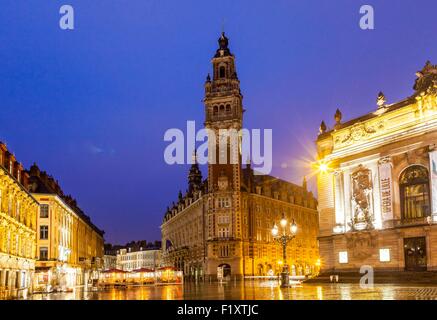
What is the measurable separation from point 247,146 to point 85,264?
3490 cm

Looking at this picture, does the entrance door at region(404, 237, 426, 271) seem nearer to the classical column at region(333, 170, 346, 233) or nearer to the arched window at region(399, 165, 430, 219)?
the arched window at region(399, 165, 430, 219)

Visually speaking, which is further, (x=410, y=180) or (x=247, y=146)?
(x=247, y=146)

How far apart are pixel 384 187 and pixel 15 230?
1303 inches

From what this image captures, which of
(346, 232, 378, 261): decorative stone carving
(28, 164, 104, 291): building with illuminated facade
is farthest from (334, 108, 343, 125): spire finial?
(28, 164, 104, 291): building with illuminated facade

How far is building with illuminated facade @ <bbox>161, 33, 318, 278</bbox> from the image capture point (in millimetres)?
93000

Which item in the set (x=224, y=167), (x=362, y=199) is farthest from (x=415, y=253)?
(x=224, y=167)

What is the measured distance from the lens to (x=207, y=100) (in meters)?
101

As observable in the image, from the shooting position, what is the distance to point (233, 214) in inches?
3671

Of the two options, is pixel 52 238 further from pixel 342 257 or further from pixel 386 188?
pixel 386 188

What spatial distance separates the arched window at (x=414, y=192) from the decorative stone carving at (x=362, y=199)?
11.6 feet

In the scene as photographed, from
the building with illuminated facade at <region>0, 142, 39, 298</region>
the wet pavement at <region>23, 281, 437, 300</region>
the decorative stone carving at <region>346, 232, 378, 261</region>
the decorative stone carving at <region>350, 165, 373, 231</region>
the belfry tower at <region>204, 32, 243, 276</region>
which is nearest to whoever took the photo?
the wet pavement at <region>23, 281, 437, 300</region>

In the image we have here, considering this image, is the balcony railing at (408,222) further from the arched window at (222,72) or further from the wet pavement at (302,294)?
the arched window at (222,72)

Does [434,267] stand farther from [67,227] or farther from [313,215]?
[313,215]
